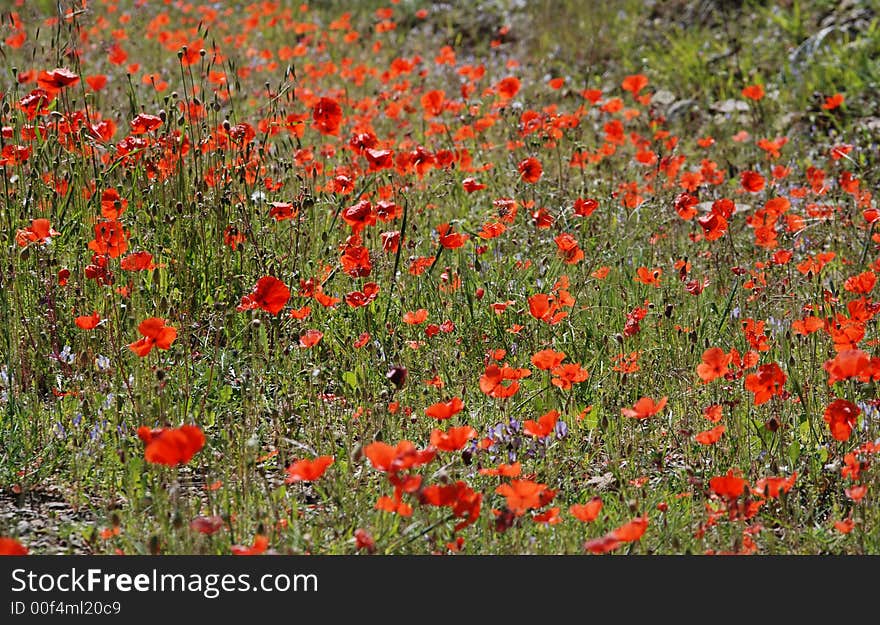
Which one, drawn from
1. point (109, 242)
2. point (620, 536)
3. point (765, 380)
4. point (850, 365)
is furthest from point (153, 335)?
point (850, 365)

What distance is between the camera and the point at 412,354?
10.8ft

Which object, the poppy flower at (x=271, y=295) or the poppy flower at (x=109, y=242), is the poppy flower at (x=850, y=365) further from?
the poppy flower at (x=109, y=242)

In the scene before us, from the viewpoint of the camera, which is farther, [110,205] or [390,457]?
[110,205]

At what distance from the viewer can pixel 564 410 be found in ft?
10.1

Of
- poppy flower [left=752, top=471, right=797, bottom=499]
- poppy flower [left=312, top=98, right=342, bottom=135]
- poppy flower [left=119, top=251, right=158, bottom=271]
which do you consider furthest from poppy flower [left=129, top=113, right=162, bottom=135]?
poppy flower [left=752, top=471, right=797, bottom=499]

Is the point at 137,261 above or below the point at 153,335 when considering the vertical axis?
above

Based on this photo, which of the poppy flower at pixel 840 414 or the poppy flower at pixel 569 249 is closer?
the poppy flower at pixel 840 414

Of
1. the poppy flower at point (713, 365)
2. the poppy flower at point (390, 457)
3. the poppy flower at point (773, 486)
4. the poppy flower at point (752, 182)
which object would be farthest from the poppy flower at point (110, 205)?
the poppy flower at point (752, 182)

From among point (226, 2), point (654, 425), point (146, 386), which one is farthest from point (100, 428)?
point (226, 2)

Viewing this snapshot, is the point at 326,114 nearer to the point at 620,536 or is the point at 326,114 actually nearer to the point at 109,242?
the point at 109,242

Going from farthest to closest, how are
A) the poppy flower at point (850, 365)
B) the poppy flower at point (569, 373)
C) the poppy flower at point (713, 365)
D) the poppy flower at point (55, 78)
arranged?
the poppy flower at point (55, 78) → the poppy flower at point (569, 373) → the poppy flower at point (713, 365) → the poppy flower at point (850, 365)

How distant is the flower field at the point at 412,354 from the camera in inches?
95.5

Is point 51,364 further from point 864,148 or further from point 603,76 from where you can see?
point 603,76

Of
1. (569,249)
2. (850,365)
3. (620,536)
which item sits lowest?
(620,536)
